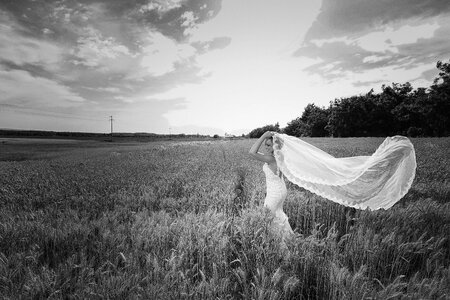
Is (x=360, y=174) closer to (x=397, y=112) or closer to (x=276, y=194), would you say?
(x=276, y=194)

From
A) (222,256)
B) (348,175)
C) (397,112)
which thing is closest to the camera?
→ (222,256)

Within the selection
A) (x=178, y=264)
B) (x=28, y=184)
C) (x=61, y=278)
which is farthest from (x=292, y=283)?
(x=28, y=184)

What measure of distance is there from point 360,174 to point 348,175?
212 mm

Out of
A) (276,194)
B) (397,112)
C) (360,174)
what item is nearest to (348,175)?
(360,174)

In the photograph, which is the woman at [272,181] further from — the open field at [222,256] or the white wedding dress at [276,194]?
the open field at [222,256]

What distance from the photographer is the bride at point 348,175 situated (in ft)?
16.0

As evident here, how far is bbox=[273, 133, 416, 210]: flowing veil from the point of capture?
15.9 ft

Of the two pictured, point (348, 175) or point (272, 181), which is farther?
point (272, 181)

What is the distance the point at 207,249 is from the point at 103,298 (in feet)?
4.70

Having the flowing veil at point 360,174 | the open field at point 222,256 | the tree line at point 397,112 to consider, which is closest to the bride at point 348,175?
the flowing veil at point 360,174

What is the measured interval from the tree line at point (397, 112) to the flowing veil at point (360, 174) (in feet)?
163

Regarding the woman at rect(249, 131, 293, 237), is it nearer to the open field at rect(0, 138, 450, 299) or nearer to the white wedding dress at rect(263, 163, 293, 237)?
the white wedding dress at rect(263, 163, 293, 237)

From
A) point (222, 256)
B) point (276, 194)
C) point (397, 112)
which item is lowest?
point (222, 256)

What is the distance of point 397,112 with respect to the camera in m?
60.2
